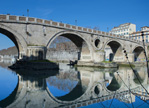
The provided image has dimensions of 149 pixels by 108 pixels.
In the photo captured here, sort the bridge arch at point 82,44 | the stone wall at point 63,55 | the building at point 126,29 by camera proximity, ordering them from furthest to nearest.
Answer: the building at point 126,29 < the stone wall at point 63,55 < the bridge arch at point 82,44

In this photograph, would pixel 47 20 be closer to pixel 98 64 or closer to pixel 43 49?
pixel 43 49

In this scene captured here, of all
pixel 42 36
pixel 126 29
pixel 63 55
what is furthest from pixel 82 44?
pixel 126 29

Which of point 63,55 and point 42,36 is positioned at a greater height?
point 42,36

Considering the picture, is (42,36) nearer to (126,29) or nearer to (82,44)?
(82,44)

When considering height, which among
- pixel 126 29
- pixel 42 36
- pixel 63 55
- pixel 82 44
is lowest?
pixel 63 55

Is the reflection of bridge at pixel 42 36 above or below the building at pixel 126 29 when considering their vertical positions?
below

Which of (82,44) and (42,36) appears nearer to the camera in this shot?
(42,36)

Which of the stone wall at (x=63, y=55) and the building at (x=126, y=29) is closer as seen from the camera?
the stone wall at (x=63, y=55)

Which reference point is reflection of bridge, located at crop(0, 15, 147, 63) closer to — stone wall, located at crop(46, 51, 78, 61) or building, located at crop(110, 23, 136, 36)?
stone wall, located at crop(46, 51, 78, 61)

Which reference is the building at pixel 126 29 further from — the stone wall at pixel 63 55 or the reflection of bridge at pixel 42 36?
the reflection of bridge at pixel 42 36

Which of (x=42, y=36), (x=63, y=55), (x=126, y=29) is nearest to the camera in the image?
(x=42, y=36)

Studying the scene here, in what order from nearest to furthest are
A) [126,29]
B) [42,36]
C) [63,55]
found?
[42,36] → [63,55] → [126,29]

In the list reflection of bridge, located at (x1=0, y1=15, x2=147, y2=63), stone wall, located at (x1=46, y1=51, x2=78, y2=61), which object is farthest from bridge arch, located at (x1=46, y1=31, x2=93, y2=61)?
stone wall, located at (x1=46, y1=51, x2=78, y2=61)

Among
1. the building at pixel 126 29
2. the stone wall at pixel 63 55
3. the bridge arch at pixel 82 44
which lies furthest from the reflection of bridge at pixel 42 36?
the building at pixel 126 29
